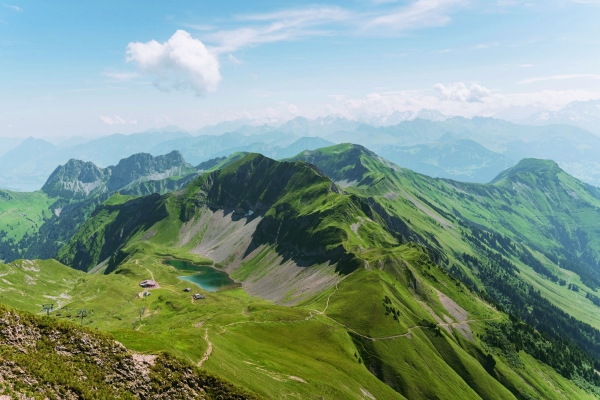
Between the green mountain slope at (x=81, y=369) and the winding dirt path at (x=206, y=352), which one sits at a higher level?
the green mountain slope at (x=81, y=369)

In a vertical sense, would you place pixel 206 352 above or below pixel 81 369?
below

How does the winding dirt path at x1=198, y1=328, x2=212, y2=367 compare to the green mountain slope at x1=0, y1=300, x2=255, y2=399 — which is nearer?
the green mountain slope at x1=0, y1=300, x2=255, y2=399

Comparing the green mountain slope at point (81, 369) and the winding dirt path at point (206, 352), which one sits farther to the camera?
the winding dirt path at point (206, 352)

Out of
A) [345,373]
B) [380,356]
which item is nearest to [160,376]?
[345,373]

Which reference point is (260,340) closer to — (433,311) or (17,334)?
(17,334)

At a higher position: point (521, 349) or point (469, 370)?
point (469, 370)

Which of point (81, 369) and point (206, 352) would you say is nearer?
point (81, 369)

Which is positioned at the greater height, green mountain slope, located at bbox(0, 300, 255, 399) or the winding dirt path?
green mountain slope, located at bbox(0, 300, 255, 399)

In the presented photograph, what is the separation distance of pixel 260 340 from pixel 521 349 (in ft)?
537

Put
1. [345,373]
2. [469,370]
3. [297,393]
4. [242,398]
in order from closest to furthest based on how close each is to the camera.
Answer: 1. [242,398]
2. [297,393]
3. [345,373]
4. [469,370]

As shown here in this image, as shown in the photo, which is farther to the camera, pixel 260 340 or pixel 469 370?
pixel 469 370

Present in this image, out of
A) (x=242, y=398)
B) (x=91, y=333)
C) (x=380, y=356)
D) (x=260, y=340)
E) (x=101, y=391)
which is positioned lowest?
(x=380, y=356)

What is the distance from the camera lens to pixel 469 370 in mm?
155250

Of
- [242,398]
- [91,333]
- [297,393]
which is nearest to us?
[91,333]
